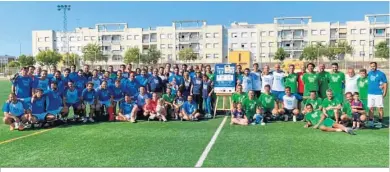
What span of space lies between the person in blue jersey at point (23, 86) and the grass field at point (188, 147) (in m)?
1.26

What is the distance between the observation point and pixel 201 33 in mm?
83875

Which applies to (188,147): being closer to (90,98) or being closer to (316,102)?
(316,102)

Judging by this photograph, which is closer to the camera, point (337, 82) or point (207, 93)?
point (337, 82)

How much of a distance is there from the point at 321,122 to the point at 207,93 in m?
3.85

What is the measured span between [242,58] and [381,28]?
49.1 metres

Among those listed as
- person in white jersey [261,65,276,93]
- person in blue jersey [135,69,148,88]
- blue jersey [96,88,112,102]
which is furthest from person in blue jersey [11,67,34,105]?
person in white jersey [261,65,276,93]

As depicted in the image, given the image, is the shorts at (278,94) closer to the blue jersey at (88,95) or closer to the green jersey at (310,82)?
the green jersey at (310,82)

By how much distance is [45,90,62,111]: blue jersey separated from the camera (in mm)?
10727

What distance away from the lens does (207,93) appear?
12.3 m

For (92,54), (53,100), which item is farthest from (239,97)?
(92,54)

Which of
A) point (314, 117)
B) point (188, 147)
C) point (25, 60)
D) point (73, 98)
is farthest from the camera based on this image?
point (25, 60)

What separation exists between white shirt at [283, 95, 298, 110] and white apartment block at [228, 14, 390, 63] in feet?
220

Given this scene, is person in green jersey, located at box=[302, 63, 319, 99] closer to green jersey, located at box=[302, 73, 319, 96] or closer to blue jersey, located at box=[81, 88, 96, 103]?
green jersey, located at box=[302, 73, 319, 96]

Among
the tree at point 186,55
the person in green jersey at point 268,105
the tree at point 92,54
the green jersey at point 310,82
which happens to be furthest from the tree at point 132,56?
the green jersey at point 310,82
